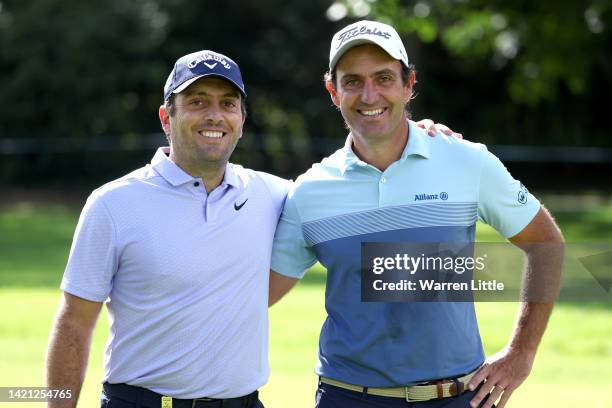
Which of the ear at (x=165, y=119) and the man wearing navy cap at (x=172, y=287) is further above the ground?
the ear at (x=165, y=119)

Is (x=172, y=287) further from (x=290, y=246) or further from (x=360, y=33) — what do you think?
(x=360, y=33)

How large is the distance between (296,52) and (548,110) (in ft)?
26.2

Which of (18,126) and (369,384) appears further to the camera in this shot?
(18,126)

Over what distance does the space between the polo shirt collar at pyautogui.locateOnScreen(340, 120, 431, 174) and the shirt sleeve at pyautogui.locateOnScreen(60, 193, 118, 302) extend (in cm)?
102

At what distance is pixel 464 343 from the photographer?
4203 millimetres

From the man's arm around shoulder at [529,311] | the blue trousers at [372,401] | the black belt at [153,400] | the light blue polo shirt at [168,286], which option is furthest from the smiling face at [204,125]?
the man's arm around shoulder at [529,311]

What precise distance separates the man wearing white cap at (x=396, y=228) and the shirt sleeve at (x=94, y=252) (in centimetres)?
82

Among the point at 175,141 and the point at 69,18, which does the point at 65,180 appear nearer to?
the point at 69,18

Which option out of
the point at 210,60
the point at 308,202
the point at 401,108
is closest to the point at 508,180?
the point at 401,108

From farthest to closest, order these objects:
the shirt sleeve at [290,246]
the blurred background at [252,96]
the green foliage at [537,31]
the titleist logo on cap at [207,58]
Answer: the blurred background at [252,96] < the green foliage at [537,31] < the shirt sleeve at [290,246] < the titleist logo on cap at [207,58]

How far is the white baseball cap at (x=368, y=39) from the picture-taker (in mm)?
4277

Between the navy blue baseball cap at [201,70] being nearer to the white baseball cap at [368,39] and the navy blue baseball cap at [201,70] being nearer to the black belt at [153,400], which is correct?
the white baseball cap at [368,39]

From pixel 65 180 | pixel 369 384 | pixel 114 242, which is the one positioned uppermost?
pixel 65 180

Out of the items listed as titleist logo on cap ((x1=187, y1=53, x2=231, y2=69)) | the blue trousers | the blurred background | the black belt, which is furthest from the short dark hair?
the blurred background
